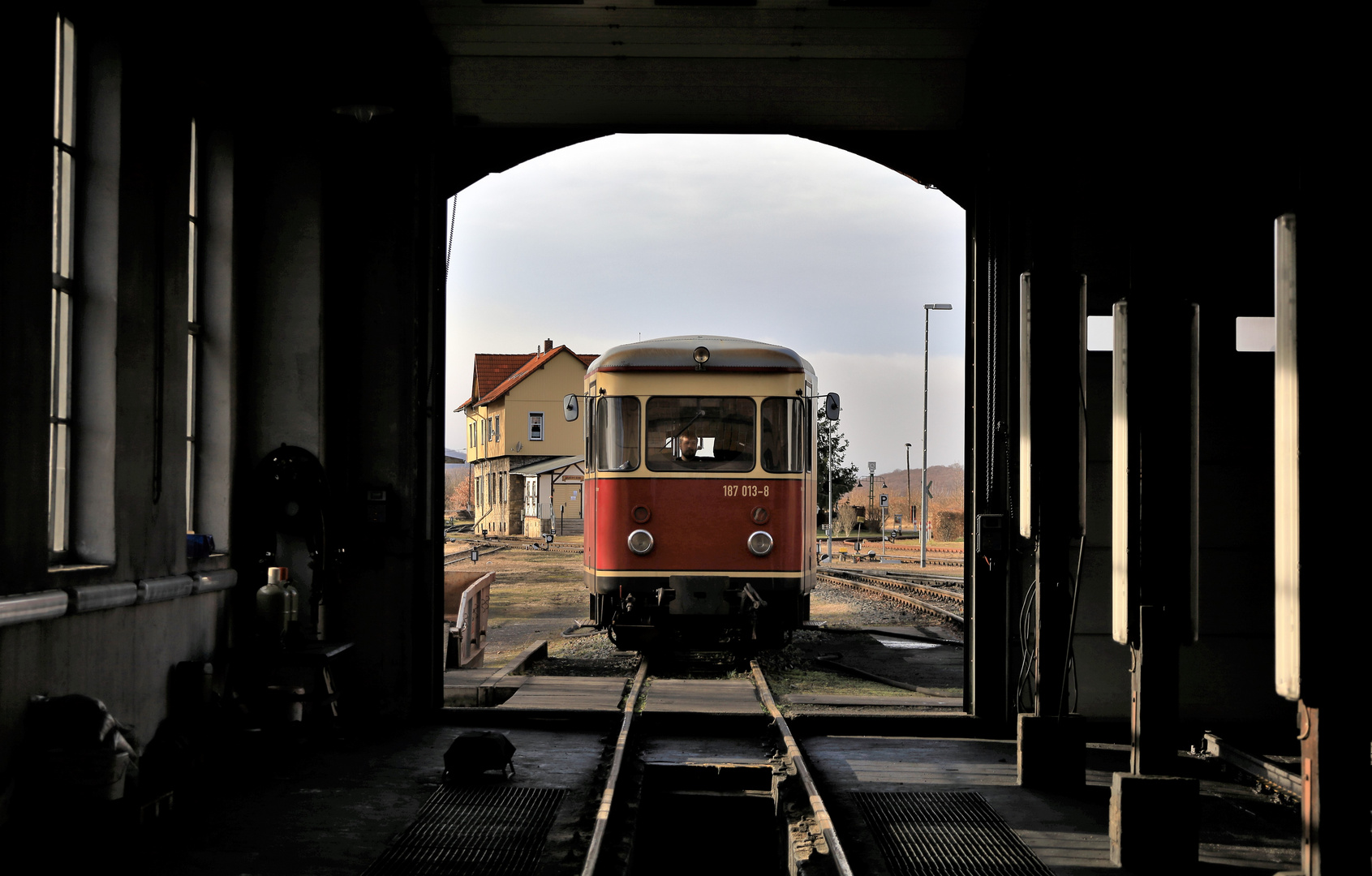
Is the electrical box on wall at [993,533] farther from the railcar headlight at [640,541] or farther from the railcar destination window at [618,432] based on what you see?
the railcar destination window at [618,432]

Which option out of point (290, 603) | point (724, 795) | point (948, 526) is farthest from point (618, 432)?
point (948, 526)

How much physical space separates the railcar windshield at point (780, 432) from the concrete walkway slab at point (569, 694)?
2.61m

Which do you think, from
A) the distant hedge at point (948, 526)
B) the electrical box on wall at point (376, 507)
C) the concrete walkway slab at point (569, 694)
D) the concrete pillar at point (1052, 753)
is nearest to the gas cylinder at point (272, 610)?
the electrical box on wall at point (376, 507)

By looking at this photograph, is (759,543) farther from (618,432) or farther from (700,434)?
(618,432)

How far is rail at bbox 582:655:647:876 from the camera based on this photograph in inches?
193

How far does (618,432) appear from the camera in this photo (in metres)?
11.8

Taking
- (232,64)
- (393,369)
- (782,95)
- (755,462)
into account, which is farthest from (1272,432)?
(232,64)

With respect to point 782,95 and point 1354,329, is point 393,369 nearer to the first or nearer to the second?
point 782,95

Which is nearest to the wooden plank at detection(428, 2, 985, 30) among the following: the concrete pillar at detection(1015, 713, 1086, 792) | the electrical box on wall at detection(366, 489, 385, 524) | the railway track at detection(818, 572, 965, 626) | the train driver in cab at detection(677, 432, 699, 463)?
the electrical box on wall at detection(366, 489, 385, 524)

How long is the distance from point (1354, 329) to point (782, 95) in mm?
5276

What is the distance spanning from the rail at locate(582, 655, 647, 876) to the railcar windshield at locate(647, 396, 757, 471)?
265 centimetres

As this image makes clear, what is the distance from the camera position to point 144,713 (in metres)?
6.13

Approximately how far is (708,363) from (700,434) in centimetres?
69

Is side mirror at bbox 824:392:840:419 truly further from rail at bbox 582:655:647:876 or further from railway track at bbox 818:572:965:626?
railway track at bbox 818:572:965:626
